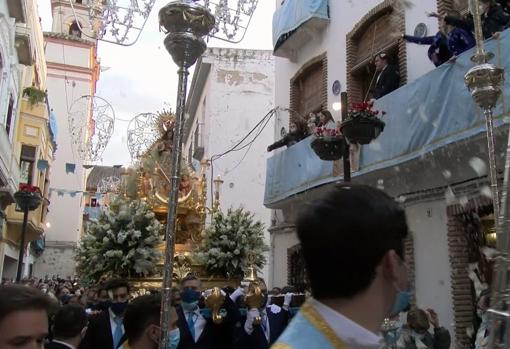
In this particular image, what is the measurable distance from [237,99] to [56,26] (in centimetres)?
1771

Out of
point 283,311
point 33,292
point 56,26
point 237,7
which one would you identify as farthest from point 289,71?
point 56,26

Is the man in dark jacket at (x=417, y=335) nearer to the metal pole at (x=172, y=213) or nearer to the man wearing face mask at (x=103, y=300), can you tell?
the metal pole at (x=172, y=213)

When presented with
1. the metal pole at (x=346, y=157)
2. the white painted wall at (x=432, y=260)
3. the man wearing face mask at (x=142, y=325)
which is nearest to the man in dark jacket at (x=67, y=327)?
the man wearing face mask at (x=142, y=325)

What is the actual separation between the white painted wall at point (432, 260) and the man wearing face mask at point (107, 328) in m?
4.28

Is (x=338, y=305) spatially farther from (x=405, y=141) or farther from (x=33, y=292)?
(x=405, y=141)

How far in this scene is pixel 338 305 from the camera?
1521 mm

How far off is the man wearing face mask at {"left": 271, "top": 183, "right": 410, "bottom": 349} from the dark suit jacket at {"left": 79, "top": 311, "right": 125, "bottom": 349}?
153 inches

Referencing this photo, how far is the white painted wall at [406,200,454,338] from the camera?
7965mm

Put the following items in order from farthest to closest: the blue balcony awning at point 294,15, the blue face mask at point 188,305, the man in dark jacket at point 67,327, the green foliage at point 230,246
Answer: the blue balcony awning at point 294,15
the green foliage at point 230,246
the blue face mask at point 188,305
the man in dark jacket at point 67,327

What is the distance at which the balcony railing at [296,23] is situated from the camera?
12.4m

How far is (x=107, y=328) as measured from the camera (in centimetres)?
511

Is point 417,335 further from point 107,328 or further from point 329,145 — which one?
point 107,328

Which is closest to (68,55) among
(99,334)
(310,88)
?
(310,88)

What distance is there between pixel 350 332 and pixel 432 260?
7.28 metres
